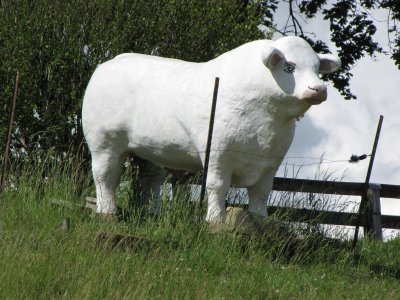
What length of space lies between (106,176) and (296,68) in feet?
9.04

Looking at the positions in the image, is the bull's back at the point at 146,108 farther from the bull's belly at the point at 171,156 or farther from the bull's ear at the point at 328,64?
the bull's ear at the point at 328,64

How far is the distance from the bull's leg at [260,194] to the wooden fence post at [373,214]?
12.8 feet

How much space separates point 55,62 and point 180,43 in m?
1.79

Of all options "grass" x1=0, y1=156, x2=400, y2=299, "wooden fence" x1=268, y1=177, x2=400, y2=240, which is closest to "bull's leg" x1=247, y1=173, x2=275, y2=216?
"grass" x1=0, y1=156, x2=400, y2=299

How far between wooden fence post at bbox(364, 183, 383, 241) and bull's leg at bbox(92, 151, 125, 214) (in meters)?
4.37

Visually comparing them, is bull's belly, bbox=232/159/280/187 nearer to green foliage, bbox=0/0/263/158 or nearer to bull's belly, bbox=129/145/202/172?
bull's belly, bbox=129/145/202/172

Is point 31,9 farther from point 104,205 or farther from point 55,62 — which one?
point 104,205

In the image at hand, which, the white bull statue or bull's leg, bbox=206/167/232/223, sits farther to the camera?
Answer: bull's leg, bbox=206/167/232/223

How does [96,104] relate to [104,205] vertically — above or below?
above

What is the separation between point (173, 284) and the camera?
923 centimetres

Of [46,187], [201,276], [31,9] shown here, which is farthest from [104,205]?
[31,9]

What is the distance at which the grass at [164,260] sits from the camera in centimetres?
895

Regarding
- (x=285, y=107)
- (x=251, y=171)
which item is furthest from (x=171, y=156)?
(x=285, y=107)

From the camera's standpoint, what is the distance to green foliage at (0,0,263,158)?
1480cm
